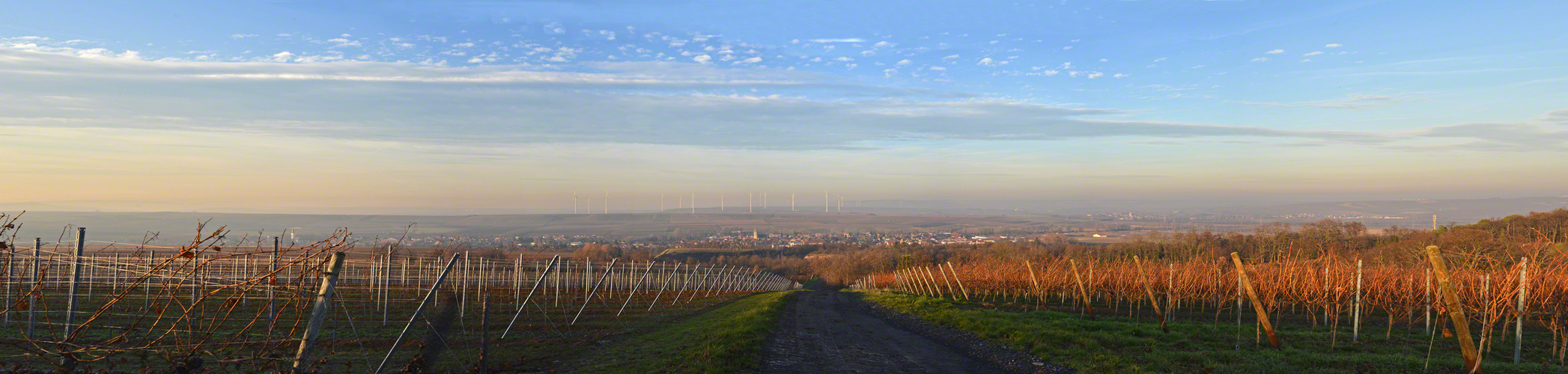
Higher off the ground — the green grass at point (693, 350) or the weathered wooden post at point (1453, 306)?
the weathered wooden post at point (1453, 306)

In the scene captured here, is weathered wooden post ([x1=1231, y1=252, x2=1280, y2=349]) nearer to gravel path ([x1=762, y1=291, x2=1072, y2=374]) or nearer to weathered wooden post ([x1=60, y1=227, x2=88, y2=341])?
gravel path ([x1=762, y1=291, x2=1072, y2=374])

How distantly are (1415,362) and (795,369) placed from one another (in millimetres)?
9004

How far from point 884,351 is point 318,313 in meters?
10.3

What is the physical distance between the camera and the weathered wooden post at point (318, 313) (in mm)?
5973

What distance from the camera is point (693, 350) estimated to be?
490 inches

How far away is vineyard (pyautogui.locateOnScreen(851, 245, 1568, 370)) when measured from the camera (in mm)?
11000

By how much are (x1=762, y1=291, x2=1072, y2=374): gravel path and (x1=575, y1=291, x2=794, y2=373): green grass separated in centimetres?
41

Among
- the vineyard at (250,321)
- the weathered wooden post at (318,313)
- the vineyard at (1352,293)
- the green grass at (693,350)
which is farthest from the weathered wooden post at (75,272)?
the vineyard at (1352,293)

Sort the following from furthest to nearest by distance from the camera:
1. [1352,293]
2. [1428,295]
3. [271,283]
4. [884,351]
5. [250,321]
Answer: [1352,293] → [884,351] → [1428,295] → [250,321] → [271,283]

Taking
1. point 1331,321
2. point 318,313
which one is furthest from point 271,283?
point 1331,321

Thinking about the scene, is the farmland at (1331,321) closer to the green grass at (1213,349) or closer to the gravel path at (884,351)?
the green grass at (1213,349)

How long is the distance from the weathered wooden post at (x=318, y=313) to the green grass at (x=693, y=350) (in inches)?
185

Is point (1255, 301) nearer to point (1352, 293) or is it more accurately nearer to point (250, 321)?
point (1352, 293)

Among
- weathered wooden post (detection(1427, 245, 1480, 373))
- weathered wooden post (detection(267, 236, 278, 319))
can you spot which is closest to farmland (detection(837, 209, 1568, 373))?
weathered wooden post (detection(1427, 245, 1480, 373))
